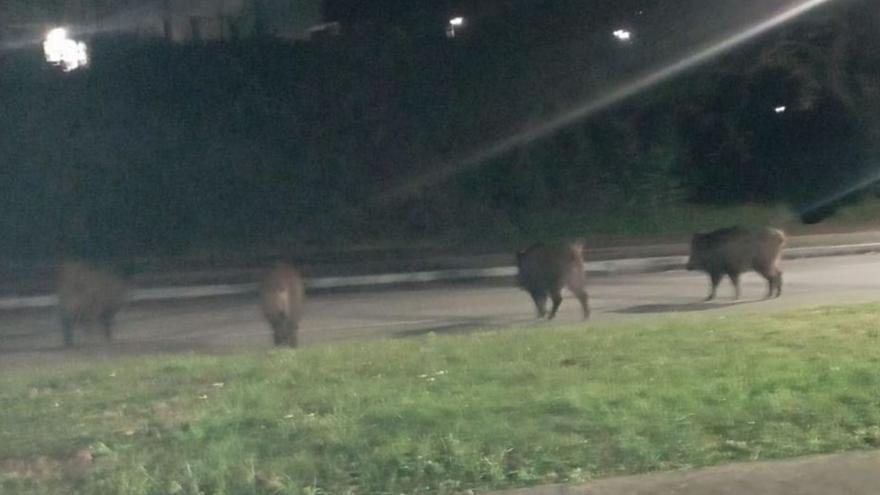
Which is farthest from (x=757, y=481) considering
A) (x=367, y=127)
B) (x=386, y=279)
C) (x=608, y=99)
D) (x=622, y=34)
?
(x=622, y=34)

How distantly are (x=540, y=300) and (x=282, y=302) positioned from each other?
3.72 m

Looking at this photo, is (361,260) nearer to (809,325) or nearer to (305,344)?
(305,344)

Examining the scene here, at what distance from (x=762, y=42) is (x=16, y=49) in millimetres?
20149

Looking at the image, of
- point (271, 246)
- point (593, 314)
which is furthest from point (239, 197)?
point (593, 314)

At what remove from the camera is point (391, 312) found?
16531 millimetres

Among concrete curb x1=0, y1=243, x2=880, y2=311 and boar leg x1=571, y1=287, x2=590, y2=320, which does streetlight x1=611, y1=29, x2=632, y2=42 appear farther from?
boar leg x1=571, y1=287, x2=590, y2=320

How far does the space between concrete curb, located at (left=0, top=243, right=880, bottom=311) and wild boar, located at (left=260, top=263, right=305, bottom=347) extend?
21.6ft

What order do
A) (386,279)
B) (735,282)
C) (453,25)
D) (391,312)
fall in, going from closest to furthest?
(391,312), (735,282), (386,279), (453,25)

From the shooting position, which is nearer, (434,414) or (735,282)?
(434,414)

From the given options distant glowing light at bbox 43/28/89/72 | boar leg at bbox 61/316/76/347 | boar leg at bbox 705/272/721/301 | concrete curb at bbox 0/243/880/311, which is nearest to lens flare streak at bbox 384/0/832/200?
distant glowing light at bbox 43/28/89/72

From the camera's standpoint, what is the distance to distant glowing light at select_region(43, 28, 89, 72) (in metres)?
28.2

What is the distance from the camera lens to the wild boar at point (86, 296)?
539 inches

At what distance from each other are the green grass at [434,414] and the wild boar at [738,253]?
569cm

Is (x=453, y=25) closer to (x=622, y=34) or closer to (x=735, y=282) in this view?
(x=622, y=34)
